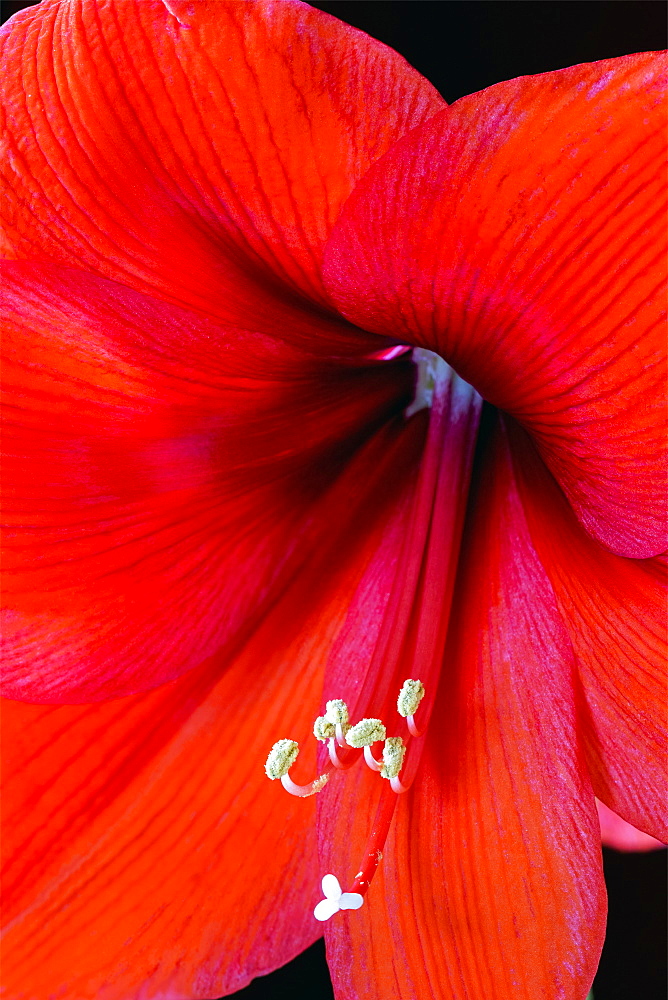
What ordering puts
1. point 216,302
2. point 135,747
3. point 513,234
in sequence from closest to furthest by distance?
1. point 513,234
2. point 216,302
3. point 135,747

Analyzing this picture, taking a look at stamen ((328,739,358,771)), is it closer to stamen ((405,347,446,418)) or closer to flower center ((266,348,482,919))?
flower center ((266,348,482,919))

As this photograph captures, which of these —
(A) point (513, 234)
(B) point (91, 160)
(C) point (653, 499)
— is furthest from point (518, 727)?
(B) point (91, 160)

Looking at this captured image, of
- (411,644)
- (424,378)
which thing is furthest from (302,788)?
(424,378)

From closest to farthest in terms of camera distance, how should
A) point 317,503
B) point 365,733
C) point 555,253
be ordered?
point 555,253
point 365,733
point 317,503

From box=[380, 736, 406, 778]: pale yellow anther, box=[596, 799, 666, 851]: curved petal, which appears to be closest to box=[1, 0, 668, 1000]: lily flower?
box=[380, 736, 406, 778]: pale yellow anther

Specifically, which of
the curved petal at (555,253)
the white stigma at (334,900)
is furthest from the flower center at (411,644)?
the curved petal at (555,253)

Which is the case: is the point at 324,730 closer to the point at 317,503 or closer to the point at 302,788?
the point at 302,788

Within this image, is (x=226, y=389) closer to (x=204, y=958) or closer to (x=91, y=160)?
(x=91, y=160)
